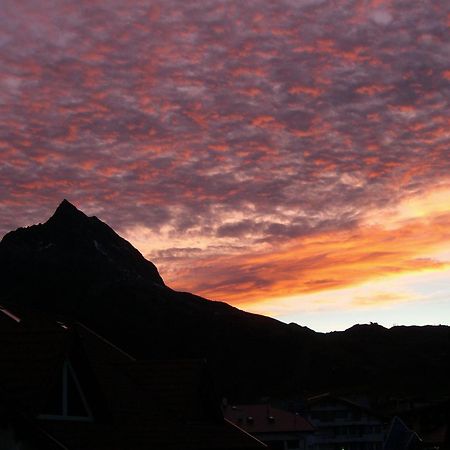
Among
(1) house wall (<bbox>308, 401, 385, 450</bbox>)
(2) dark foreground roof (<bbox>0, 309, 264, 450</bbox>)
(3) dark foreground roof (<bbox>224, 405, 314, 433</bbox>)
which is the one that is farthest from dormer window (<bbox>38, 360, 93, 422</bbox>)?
(1) house wall (<bbox>308, 401, 385, 450</bbox>)

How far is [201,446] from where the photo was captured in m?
23.5

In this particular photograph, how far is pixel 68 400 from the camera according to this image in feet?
59.2

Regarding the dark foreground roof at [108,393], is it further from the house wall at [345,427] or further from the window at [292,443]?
the house wall at [345,427]

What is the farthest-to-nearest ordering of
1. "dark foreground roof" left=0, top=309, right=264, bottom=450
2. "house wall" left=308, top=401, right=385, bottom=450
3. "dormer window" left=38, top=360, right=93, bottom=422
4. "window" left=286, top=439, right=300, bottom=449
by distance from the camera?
1. "house wall" left=308, top=401, right=385, bottom=450
2. "window" left=286, top=439, right=300, bottom=449
3. "dormer window" left=38, top=360, right=93, bottom=422
4. "dark foreground roof" left=0, top=309, right=264, bottom=450

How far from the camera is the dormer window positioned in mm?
17281

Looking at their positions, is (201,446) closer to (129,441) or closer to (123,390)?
(123,390)

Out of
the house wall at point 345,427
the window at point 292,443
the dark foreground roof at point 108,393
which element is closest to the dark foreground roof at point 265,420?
the window at point 292,443

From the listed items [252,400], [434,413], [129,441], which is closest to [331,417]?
[434,413]

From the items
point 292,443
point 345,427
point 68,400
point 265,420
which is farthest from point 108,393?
point 345,427

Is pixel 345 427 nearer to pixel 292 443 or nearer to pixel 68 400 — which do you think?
pixel 292 443

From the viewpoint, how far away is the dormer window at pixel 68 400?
17281 mm

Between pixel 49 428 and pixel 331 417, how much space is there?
323ft

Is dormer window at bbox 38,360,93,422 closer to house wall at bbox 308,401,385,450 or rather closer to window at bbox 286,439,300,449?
window at bbox 286,439,300,449

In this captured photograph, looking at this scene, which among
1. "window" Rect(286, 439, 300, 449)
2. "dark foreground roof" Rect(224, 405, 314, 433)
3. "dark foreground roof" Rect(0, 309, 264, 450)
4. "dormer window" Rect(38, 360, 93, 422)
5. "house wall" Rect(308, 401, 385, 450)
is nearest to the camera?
"dark foreground roof" Rect(0, 309, 264, 450)
